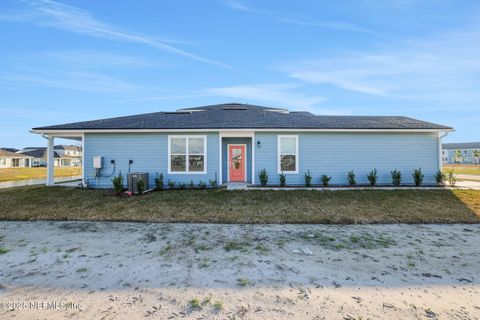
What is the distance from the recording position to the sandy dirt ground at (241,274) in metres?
2.46

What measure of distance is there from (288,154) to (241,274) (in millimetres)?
8756

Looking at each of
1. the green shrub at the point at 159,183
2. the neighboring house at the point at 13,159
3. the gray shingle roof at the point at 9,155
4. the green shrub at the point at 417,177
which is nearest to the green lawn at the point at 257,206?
the green shrub at the point at 159,183

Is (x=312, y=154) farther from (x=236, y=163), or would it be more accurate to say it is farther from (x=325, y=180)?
(x=236, y=163)

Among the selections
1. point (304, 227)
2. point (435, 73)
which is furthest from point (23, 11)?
point (435, 73)

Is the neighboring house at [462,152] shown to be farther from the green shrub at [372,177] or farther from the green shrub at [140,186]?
the green shrub at [140,186]

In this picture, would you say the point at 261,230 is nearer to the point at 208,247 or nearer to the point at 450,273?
the point at 208,247

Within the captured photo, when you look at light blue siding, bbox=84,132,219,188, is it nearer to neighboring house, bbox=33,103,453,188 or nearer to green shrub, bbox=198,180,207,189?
neighboring house, bbox=33,103,453,188

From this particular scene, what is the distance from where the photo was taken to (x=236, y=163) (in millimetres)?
12109

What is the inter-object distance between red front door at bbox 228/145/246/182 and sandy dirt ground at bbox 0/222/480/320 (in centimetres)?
693

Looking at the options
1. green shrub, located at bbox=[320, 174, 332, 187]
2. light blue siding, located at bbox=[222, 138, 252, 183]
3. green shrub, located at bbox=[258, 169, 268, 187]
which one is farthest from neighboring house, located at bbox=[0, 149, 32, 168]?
green shrub, located at bbox=[320, 174, 332, 187]

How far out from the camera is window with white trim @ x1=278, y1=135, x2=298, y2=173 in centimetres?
1142

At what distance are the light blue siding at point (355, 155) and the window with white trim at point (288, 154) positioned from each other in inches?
7.7

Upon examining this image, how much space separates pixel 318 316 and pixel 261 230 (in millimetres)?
2898

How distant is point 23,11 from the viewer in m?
10.3
